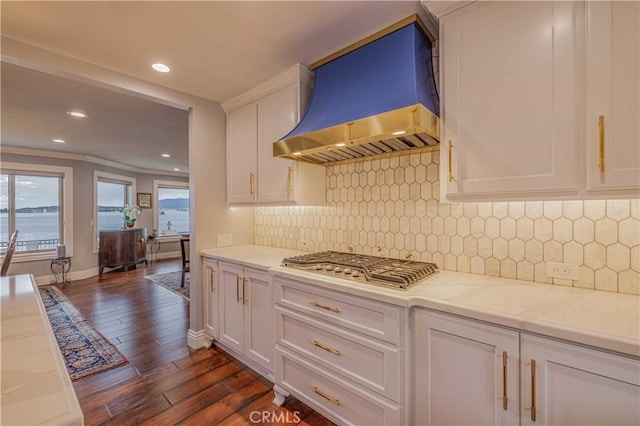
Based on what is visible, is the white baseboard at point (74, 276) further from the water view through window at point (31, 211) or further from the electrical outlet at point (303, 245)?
the electrical outlet at point (303, 245)

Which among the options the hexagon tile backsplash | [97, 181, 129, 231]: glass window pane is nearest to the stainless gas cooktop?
the hexagon tile backsplash

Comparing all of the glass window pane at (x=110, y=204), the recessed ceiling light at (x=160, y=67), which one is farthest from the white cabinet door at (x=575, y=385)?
the glass window pane at (x=110, y=204)

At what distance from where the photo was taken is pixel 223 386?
2219mm

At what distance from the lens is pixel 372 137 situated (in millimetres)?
1628

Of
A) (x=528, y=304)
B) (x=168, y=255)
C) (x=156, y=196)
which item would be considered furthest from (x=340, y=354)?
(x=168, y=255)

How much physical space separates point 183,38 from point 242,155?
1106 mm

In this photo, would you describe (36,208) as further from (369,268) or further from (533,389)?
(533,389)

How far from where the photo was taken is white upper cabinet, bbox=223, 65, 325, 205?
234 centimetres

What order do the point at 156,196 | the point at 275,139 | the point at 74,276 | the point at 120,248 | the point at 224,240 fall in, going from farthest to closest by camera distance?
the point at 156,196
the point at 120,248
the point at 74,276
the point at 224,240
the point at 275,139

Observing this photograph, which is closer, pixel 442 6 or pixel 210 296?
pixel 442 6

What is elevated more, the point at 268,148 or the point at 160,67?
the point at 160,67

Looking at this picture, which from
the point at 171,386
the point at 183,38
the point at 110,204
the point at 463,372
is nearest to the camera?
the point at 463,372

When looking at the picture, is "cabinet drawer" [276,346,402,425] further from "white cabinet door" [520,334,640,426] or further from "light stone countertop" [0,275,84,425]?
"light stone countertop" [0,275,84,425]

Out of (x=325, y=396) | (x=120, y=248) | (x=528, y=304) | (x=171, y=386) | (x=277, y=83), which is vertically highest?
(x=277, y=83)
